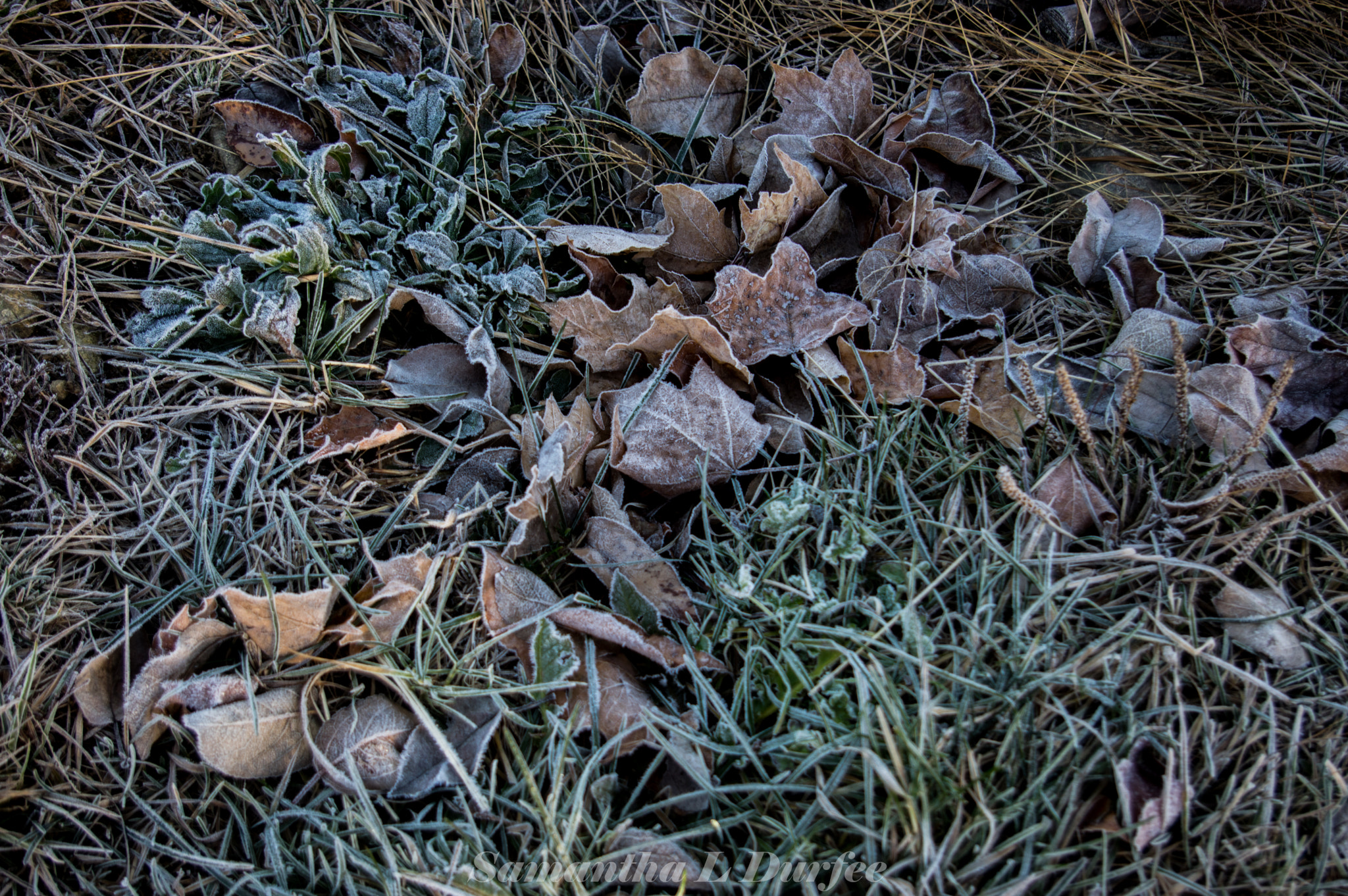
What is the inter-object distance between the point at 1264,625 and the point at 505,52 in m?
2.24

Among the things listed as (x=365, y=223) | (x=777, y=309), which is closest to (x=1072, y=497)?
(x=777, y=309)

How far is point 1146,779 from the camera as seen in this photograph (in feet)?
3.78

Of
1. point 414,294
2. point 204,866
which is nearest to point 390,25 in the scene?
point 414,294

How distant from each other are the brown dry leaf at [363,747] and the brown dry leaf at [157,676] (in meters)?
0.28

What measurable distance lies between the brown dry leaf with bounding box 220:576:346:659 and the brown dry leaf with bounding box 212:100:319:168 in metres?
1.21

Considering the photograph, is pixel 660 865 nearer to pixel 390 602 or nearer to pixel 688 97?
pixel 390 602

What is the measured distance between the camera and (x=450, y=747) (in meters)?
1.30

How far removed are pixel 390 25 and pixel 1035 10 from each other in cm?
184

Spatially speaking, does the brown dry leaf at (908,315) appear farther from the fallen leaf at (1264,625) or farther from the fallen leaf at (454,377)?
the fallen leaf at (454,377)

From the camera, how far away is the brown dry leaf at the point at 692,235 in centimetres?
182

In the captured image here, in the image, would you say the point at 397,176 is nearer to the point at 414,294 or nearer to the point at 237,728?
the point at 414,294

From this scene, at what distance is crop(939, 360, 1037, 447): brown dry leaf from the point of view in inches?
61.6

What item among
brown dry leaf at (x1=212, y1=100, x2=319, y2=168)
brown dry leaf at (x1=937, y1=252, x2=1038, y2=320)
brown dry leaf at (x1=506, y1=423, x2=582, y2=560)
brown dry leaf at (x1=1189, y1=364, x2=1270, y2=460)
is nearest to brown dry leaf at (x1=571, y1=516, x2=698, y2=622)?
brown dry leaf at (x1=506, y1=423, x2=582, y2=560)

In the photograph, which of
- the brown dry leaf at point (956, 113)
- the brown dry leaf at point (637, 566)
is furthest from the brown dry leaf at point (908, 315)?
the brown dry leaf at point (637, 566)
